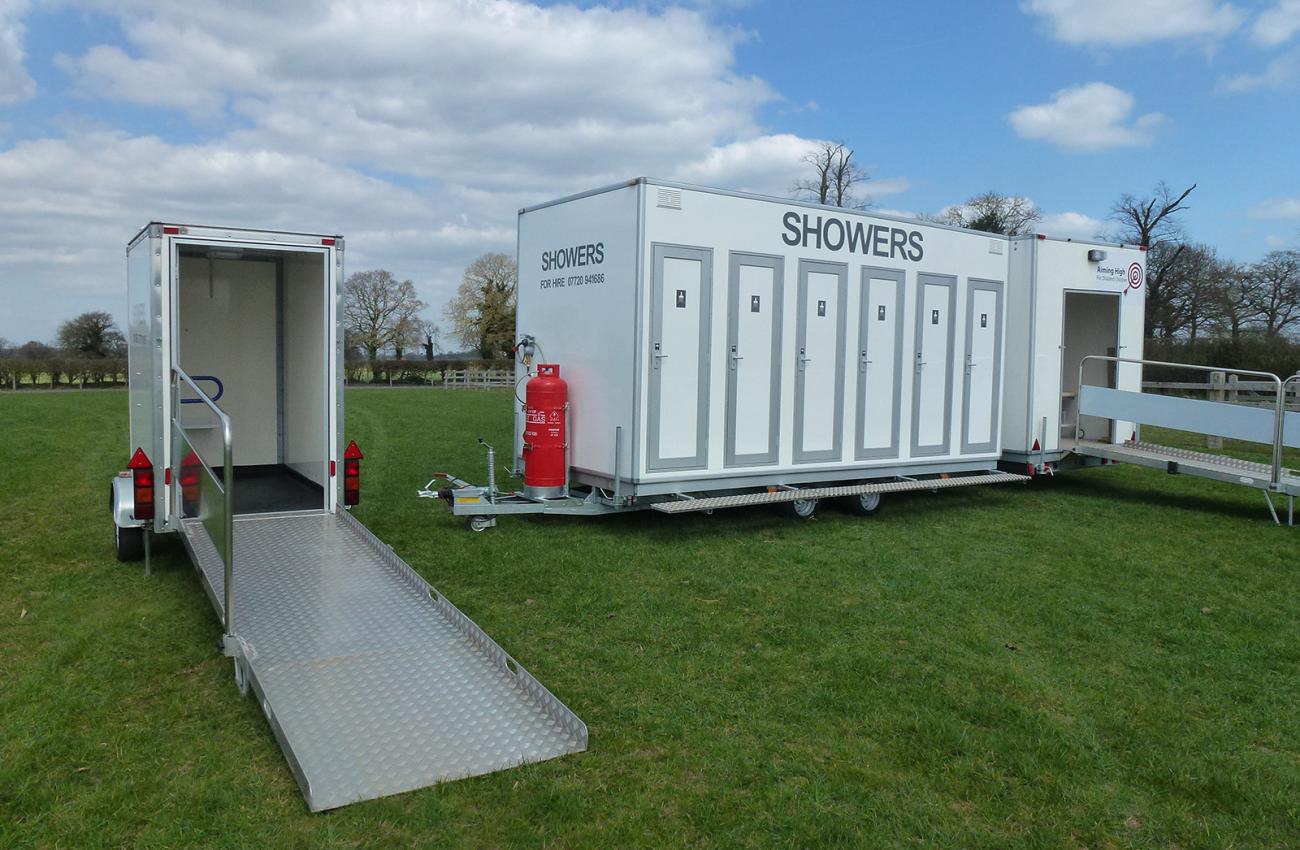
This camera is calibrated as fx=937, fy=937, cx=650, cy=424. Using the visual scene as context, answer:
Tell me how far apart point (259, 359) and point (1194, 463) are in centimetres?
974

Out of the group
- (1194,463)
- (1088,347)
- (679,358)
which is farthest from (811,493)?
(1088,347)

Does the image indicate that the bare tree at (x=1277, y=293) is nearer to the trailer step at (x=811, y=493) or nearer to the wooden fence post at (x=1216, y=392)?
the wooden fence post at (x=1216, y=392)

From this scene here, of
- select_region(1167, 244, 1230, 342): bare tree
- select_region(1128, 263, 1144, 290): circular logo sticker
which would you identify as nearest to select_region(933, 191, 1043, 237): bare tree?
select_region(1167, 244, 1230, 342): bare tree

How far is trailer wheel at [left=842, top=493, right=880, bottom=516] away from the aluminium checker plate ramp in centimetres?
500

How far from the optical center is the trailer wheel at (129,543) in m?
7.07

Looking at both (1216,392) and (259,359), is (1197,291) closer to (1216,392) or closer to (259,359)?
(1216,392)

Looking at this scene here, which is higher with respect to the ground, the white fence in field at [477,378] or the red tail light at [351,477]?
the white fence in field at [477,378]

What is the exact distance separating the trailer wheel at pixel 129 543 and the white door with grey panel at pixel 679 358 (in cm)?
398

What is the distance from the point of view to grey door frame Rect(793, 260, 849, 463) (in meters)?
8.59

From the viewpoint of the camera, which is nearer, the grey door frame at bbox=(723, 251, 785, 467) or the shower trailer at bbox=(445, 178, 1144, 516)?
the shower trailer at bbox=(445, 178, 1144, 516)

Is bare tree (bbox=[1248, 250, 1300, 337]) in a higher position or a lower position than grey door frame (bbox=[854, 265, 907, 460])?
higher

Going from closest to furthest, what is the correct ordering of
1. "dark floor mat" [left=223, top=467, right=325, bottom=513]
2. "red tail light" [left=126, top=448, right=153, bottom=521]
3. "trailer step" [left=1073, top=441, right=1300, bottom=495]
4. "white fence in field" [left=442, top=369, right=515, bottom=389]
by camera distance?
"red tail light" [left=126, top=448, right=153, bottom=521] → "dark floor mat" [left=223, top=467, right=325, bottom=513] → "trailer step" [left=1073, top=441, right=1300, bottom=495] → "white fence in field" [left=442, top=369, right=515, bottom=389]

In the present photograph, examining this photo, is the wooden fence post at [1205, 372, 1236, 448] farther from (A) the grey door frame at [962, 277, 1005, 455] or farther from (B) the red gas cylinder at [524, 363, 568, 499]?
(B) the red gas cylinder at [524, 363, 568, 499]

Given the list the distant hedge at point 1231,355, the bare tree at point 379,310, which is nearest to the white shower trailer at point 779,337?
the distant hedge at point 1231,355
